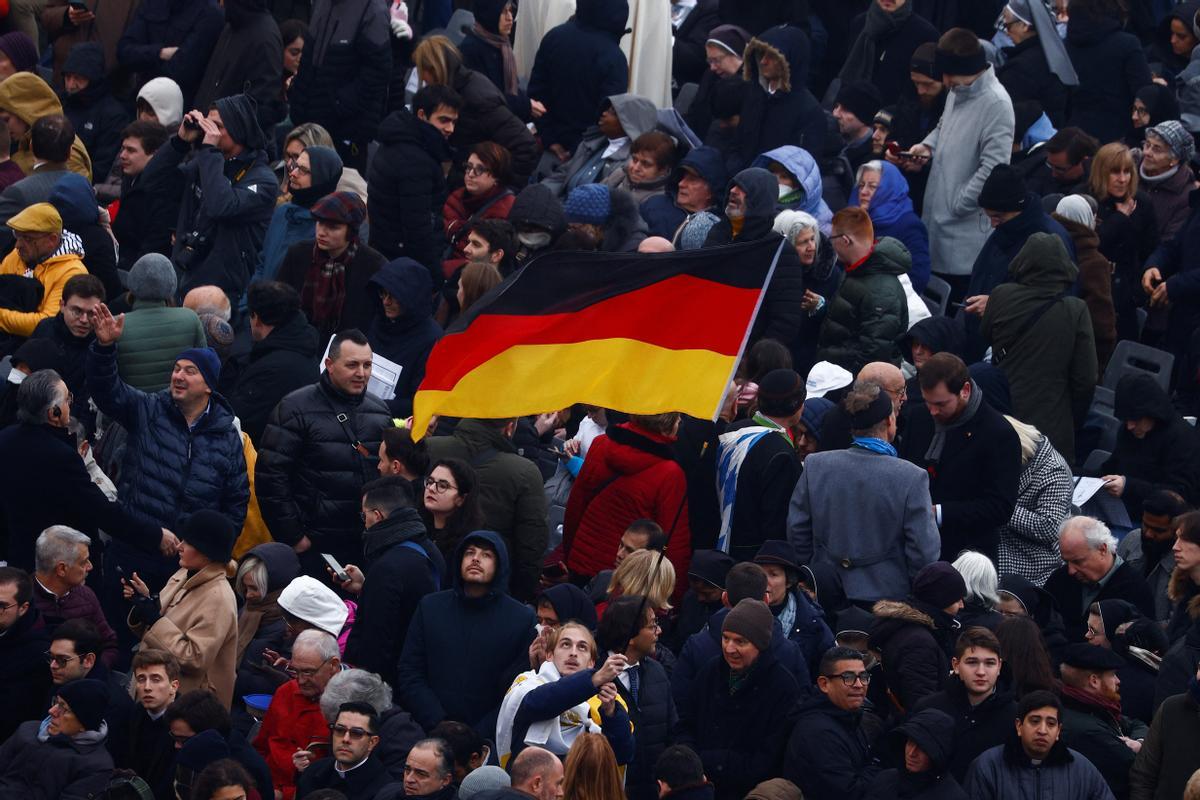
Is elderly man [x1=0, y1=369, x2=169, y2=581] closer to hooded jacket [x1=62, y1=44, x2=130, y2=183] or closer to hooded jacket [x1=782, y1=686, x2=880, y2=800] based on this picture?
hooded jacket [x1=782, y1=686, x2=880, y2=800]

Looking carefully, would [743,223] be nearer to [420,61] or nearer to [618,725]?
[420,61]

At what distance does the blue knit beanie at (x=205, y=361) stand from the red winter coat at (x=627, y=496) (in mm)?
1894

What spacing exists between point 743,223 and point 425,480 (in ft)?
9.79

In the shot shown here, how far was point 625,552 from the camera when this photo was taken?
10.3 metres

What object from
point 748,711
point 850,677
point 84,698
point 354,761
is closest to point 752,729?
point 748,711

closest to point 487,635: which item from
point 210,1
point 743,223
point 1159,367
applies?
point 743,223

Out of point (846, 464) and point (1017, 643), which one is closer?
point (1017, 643)

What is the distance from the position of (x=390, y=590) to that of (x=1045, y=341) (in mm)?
4606

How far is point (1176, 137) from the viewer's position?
14555 millimetres

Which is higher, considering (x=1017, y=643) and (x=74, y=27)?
(x=1017, y=643)

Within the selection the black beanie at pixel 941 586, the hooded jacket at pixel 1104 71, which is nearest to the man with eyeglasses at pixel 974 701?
the black beanie at pixel 941 586

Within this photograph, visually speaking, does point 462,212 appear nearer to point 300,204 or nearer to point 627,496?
point 300,204

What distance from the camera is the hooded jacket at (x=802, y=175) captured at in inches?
540

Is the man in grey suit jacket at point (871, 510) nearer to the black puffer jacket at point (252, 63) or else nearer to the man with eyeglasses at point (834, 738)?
the man with eyeglasses at point (834, 738)
